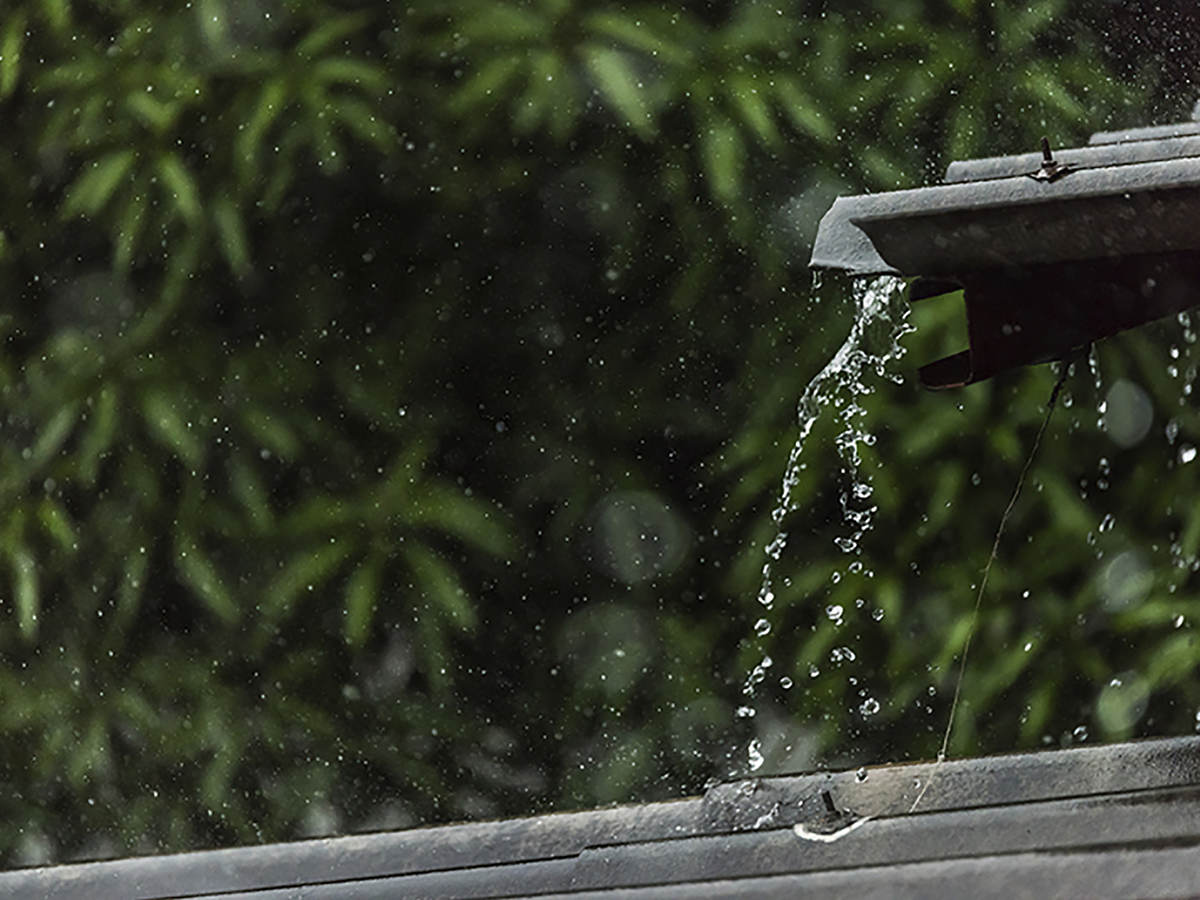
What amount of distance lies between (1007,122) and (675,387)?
1.96 ft

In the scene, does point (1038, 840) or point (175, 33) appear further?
point (175, 33)

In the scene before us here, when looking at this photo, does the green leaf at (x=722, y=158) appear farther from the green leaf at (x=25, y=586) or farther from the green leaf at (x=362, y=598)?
the green leaf at (x=25, y=586)

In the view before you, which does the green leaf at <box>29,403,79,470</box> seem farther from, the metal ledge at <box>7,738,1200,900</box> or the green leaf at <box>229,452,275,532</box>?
the metal ledge at <box>7,738,1200,900</box>

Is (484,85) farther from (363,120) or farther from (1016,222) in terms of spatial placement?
(1016,222)

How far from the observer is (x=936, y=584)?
2.49 meters

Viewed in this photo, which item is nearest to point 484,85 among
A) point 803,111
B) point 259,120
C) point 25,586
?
point 259,120

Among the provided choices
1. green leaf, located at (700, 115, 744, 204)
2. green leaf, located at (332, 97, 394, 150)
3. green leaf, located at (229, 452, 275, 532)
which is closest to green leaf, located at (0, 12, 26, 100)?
green leaf, located at (332, 97, 394, 150)

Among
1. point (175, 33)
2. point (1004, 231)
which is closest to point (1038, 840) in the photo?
point (1004, 231)

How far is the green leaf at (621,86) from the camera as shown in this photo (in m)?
2.48

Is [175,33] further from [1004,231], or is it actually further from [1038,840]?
[1038,840]

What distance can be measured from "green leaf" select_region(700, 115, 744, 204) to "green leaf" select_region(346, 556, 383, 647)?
730mm

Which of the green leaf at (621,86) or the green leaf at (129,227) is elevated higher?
the green leaf at (621,86)

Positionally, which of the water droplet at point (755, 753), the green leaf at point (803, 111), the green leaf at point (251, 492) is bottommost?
the water droplet at point (755, 753)

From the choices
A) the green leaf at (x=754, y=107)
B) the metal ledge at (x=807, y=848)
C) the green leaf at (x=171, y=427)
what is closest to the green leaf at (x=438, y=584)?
the green leaf at (x=171, y=427)
